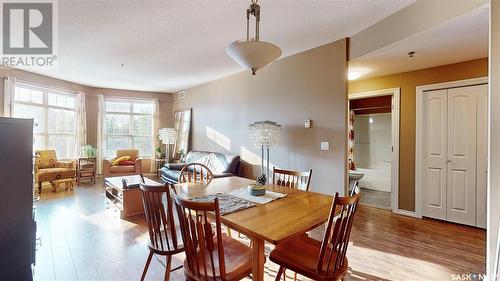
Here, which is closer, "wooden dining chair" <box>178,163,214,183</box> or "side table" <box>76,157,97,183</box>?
"wooden dining chair" <box>178,163,214,183</box>

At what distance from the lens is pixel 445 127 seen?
11.2ft

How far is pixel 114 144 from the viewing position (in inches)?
270

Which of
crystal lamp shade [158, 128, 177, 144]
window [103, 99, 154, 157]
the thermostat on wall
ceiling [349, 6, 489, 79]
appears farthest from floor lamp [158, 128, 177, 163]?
ceiling [349, 6, 489, 79]

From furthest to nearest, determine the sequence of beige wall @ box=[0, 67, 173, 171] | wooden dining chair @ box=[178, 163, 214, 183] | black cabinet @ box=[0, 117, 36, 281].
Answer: beige wall @ box=[0, 67, 173, 171], wooden dining chair @ box=[178, 163, 214, 183], black cabinet @ box=[0, 117, 36, 281]

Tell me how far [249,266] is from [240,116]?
3549mm

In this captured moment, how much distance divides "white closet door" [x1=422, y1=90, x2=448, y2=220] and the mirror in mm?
5186

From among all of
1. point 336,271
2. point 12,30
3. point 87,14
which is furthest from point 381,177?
point 12,30

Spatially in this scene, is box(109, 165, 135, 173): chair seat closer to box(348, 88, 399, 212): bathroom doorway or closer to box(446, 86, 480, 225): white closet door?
box(348, 88, 399, 212): bathroom doorway

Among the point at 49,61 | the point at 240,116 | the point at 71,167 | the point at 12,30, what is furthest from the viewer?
the point at 71,167

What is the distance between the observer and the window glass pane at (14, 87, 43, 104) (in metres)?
5.00

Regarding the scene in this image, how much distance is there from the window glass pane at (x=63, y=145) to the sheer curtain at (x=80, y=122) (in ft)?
0.49

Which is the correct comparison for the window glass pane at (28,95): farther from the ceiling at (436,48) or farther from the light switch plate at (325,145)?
the ceiling at (436,48)

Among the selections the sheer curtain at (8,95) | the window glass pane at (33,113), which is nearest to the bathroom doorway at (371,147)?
the sheer curtain at (8,95)

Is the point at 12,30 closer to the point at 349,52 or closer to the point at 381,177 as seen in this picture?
the point at 349,52
